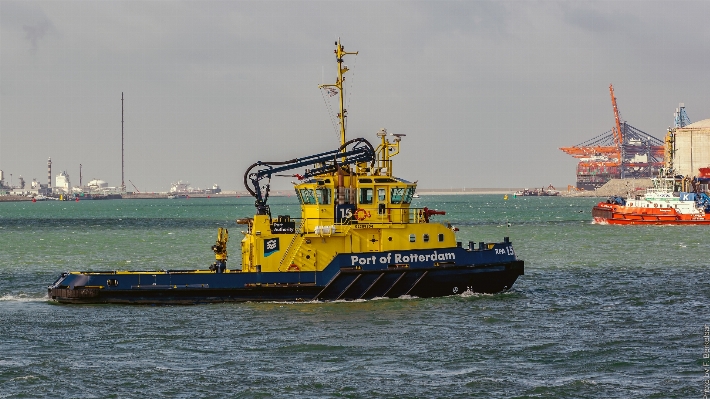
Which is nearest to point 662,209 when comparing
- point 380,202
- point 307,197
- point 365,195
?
point 380,202

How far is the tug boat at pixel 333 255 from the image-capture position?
29516 mm

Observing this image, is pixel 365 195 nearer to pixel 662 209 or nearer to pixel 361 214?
pixel 361 214

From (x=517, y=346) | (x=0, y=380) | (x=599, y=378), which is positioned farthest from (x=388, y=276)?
(x=0, y=380)

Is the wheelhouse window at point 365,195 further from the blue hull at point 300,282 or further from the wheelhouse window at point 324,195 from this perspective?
the blue hull at point 300,282

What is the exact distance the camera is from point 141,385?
20.2 m

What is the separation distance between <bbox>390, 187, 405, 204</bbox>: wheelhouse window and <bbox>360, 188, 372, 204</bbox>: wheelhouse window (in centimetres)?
63

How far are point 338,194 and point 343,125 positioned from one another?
204 centimetres

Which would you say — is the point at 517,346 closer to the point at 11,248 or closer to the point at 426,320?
the point at 426,320

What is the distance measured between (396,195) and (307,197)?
2.56 metres

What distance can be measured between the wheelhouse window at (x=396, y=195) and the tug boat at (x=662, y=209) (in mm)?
63036

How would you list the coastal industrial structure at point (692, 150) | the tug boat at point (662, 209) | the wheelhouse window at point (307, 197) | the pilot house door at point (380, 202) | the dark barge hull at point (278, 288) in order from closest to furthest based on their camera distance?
the dark barge hull at point (278, 288), the pilot house door at point (380, 202), the wheelhouse window at point (307, 197), the tug boat at point (662, 209), the coastal industrial structure at point (692, 150)

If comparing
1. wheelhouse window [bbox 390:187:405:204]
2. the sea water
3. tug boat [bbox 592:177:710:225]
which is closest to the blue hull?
the sea water

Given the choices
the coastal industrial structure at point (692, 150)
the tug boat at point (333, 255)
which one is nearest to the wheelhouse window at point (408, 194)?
the tug boat at point (333, 255)

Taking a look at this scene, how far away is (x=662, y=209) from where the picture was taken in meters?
89.1
